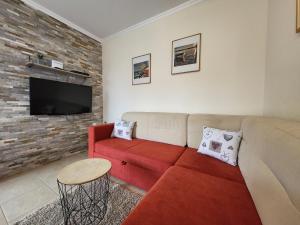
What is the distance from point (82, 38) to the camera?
113 inches

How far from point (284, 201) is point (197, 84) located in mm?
1754

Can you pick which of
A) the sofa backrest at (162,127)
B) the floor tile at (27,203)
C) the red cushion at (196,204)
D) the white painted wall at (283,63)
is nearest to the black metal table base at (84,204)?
the floor tile at (27,203)

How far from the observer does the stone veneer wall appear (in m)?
1.91

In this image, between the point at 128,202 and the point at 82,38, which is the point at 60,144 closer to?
the point at 128,202

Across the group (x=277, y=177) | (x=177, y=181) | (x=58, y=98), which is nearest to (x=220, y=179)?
(x=177, y=181)

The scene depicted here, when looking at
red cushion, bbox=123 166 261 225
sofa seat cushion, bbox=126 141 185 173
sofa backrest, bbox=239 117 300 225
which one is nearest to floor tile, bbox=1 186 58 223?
sofa seat cushion, bbox=126 141 185 173

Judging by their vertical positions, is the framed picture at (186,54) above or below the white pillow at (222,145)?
above

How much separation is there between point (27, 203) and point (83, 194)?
20.8 inches

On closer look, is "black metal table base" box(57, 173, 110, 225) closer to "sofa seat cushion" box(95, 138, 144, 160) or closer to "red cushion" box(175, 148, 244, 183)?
"sofa seat cushion" box(95, 138, 144, 160)

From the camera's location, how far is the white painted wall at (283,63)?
110 centimetres

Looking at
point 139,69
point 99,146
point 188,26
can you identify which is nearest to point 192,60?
point 188,26

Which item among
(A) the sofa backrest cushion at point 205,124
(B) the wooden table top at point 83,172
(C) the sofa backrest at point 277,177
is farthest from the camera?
(A) the sofa backrest cushion at point 205,124

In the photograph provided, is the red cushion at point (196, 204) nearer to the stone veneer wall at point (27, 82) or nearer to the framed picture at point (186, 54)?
the framed picture at point (186, 54)

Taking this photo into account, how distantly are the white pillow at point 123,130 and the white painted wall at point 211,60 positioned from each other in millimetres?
500
